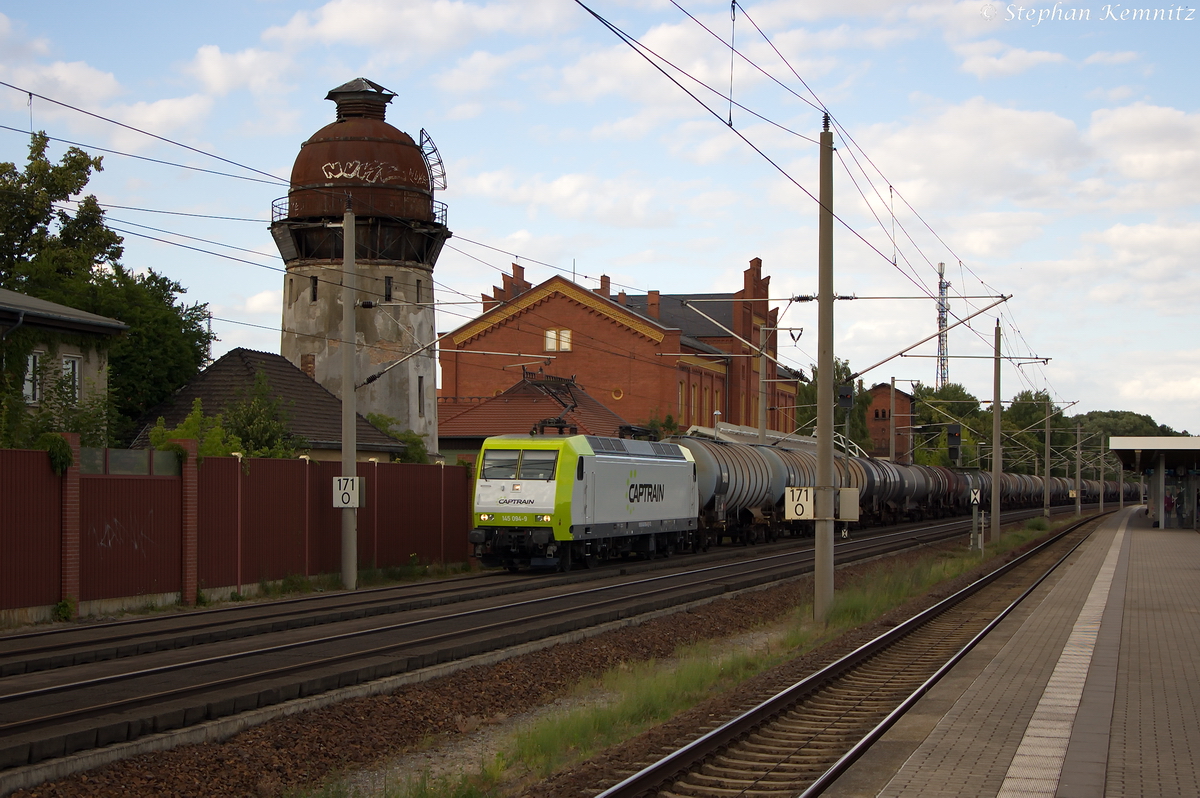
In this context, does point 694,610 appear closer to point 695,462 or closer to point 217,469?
point 217,469

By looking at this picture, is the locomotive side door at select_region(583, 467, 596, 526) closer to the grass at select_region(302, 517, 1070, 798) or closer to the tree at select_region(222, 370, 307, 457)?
the grass at select_region(302, 517, 1070, 798)

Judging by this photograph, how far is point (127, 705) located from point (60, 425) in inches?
511

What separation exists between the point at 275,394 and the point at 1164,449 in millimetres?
40656

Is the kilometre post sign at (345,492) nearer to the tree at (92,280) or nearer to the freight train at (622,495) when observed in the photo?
the freight train at (622,495)

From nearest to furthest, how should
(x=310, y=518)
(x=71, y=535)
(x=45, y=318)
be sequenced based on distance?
1. (x=71, y=535)
2. (x=310, y=518)
3. (x=45, y=318)


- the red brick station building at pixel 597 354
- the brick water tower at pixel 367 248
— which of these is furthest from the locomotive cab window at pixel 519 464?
the red brick station building at pixel 597 354

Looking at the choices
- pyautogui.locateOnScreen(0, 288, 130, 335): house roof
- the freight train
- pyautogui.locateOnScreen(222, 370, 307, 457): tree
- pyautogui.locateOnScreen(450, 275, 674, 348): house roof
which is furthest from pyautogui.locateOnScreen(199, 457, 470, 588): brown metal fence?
pyautogui.locateOnScreen(450, 275, 674, 348): house roof

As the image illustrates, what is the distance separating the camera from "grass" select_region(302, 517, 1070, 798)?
30.7 feet

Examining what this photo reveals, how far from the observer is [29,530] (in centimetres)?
1770

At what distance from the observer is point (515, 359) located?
67.9m

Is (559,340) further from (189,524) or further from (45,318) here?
(189,524)

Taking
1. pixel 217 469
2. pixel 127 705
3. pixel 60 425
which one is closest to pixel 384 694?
pixel 127 705

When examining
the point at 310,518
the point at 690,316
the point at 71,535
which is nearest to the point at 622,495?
the point at 310,518

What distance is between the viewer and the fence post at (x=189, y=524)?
819 inches
